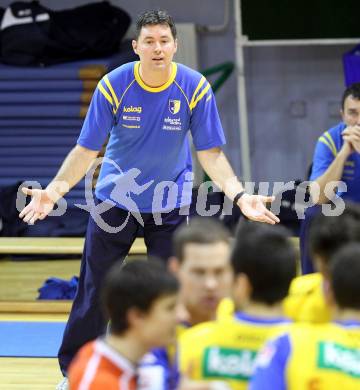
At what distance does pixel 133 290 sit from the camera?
8.81 feet

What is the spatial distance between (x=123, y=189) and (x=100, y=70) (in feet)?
12.5

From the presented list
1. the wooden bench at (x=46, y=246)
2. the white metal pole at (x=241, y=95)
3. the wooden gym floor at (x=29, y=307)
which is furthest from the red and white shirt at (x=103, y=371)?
the white metal pole at (x=241, y=95)

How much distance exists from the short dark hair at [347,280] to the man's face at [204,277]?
483 mm

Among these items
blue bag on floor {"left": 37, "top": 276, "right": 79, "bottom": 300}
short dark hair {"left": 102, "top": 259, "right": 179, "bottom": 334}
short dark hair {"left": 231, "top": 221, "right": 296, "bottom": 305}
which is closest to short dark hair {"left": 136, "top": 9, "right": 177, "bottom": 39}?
short dark hair {"left": 231, "top": 221, "right": 296, "bottom": 305}

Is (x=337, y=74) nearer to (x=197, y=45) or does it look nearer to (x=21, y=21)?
(x=197, y=45)

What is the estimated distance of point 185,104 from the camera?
479cm

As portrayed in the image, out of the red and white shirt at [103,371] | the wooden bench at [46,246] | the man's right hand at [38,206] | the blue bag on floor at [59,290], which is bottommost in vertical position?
the blue bag on floor at [59,290]

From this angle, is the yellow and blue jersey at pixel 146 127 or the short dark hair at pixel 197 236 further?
the yellow and blue jersey at pixel 146 127

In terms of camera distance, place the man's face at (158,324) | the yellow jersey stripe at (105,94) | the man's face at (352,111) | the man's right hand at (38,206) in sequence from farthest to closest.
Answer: the man's face at (352,111) → the yellow jersey stripe at (105,94) → the man's right hand at (38,206) → the man's face at (158,324)

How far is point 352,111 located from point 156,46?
1469 mm

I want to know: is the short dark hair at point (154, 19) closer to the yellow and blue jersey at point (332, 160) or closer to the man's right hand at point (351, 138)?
the man's right hand at point (351, 138)

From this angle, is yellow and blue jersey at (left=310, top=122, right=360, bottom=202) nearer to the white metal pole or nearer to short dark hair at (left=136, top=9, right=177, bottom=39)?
short dark hair at (left=136, top=9, right=177, bottom=39)

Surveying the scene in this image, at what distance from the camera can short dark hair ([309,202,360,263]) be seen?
122 inches

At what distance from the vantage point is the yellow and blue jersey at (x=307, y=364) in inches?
101
